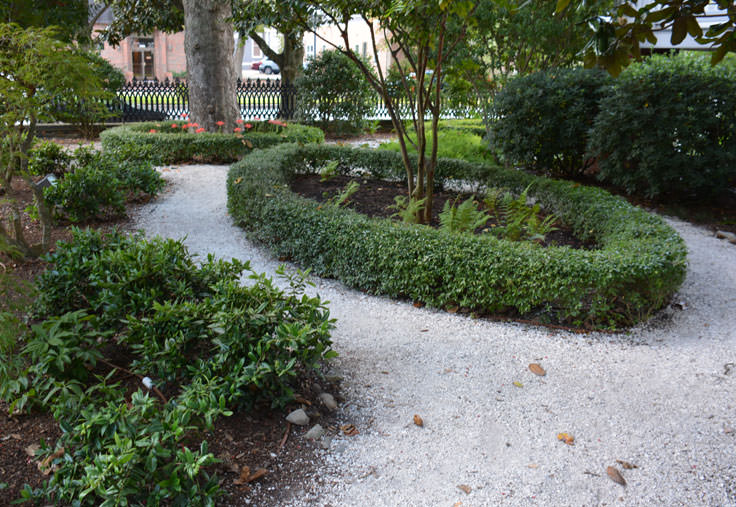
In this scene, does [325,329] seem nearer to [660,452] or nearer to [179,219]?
[660,452]

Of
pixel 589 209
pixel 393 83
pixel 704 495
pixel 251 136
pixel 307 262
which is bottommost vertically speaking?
pixel 704 495

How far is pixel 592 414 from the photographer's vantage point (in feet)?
10.5

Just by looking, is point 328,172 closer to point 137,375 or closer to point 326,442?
point 137,375

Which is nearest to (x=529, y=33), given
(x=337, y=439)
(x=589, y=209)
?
(x=589, y=209)

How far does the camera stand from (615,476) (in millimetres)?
2715

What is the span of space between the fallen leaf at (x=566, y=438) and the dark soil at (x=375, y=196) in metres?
2.88

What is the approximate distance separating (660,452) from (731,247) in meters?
4.15

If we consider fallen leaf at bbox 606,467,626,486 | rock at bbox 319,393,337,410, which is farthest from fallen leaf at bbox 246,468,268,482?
fallen leaf at bbox 606,467,626,486

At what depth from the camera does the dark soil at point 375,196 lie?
6174 millimetres

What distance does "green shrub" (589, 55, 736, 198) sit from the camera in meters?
6.55

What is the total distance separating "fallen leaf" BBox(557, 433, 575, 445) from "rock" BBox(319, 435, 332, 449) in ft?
3.91

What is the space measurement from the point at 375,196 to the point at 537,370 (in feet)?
14.4

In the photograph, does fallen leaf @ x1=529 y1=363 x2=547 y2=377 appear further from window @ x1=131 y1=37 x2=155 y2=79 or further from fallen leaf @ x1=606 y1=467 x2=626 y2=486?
window @ x1=131 y1=37 x2=155 y2=79

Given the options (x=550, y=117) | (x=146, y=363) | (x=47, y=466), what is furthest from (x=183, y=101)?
(x=47, y=466)
